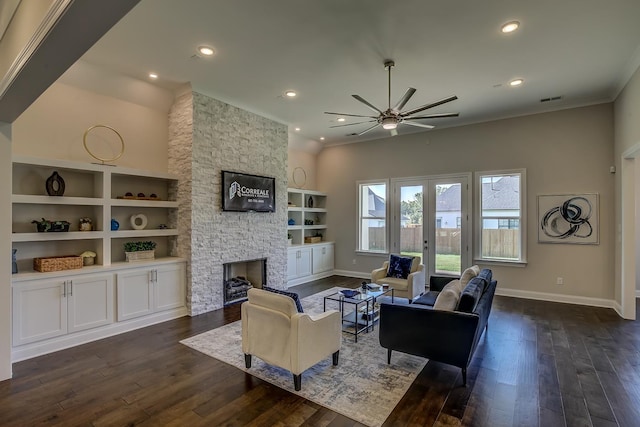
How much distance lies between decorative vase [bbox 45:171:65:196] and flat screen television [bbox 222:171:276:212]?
2.18 m

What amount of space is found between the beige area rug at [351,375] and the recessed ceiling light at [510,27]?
3.72 meters

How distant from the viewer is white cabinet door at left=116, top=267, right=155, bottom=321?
424 centimetres

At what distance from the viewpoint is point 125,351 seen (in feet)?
12.1

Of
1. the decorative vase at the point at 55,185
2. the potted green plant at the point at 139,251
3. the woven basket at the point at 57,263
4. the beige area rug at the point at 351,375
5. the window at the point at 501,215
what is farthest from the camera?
the window at the point at 501,215

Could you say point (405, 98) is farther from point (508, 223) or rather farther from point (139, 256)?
point (139, 256)

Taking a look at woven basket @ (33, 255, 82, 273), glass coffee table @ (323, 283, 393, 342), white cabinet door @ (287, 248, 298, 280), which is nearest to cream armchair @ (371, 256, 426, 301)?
glass coffee table @ (323, 283, 393, 342)

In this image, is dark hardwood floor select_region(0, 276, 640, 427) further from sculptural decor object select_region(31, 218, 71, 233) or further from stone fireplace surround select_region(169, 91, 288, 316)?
sculptural decor object select_region(31, 218, 71, 233)

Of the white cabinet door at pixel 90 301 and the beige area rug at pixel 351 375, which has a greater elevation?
the white cabinet door at pixel 90 301

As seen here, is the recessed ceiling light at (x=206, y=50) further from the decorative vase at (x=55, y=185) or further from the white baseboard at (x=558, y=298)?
the white baseboard at (x=558, y=298)

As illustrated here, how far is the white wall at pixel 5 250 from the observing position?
119 inches

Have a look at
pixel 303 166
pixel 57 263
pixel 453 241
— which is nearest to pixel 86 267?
pixel 57 263

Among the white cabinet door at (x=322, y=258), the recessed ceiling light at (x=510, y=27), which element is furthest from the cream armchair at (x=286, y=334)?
the white cabinet door at (x=322, y=258)

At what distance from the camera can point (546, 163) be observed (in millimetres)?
5938

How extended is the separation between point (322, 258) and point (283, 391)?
534cm
